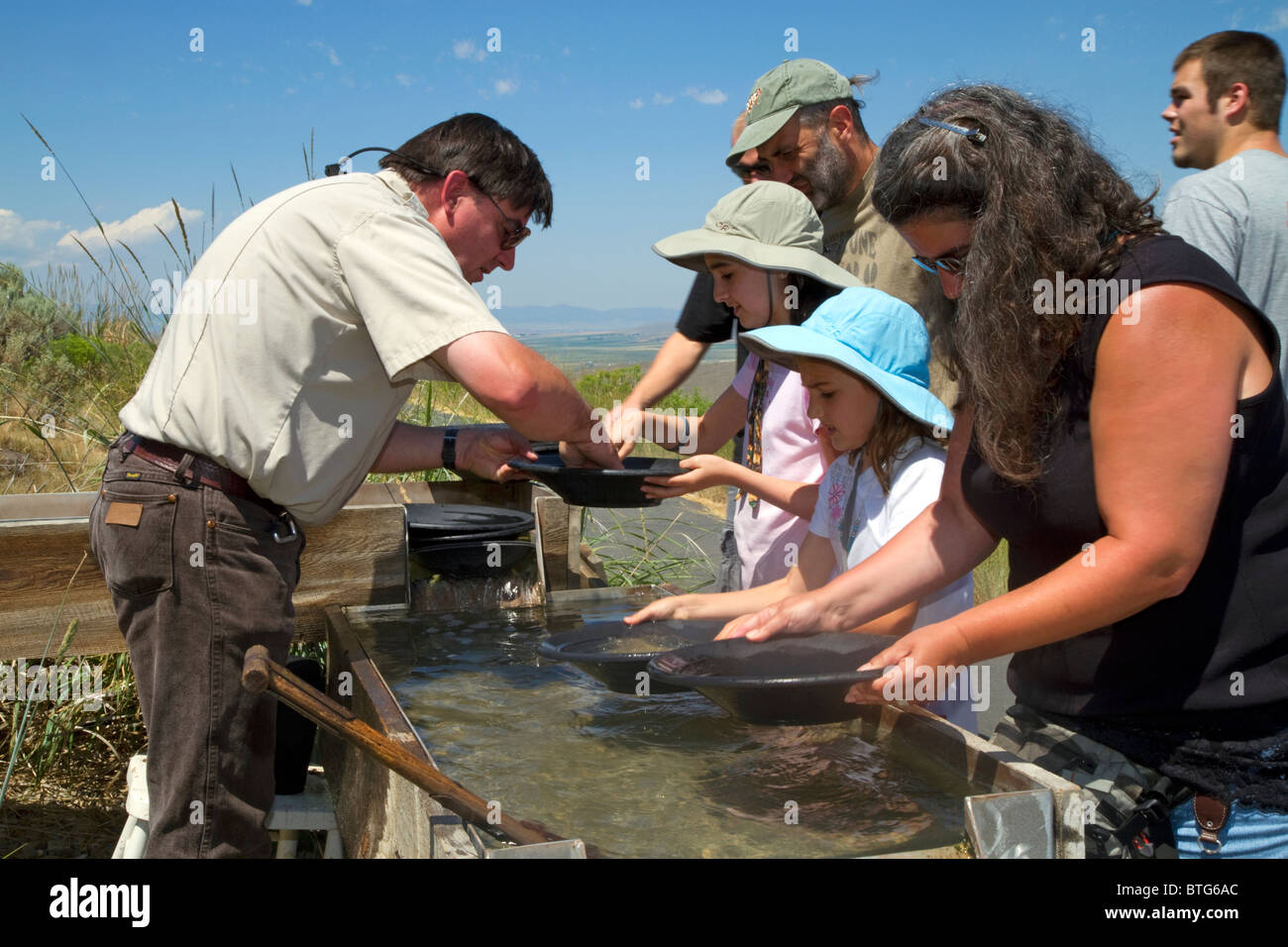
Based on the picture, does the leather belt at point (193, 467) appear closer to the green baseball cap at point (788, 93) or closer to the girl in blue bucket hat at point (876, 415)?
the girl in blue bucket hat at point (876, 415)

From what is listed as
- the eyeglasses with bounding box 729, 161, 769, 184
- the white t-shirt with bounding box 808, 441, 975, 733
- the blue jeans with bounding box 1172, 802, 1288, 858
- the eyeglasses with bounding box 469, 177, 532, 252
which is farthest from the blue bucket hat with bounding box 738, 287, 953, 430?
the eyeglasses with bounding box 729, 161, 769, 184

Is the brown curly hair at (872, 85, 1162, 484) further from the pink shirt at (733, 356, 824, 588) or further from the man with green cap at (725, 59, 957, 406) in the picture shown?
the man with green cap at (725, 59, 957, 406)

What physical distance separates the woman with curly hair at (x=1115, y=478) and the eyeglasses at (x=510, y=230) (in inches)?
52.4

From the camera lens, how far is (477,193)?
113 inches

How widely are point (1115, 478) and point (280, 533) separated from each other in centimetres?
188

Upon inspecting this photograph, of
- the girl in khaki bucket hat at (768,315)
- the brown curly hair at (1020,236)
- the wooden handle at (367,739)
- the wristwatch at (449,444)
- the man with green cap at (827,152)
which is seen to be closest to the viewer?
the wooden handle at (367,739)

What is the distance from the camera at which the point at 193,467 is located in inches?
95.3

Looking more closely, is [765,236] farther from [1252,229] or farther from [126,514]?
[126,514]

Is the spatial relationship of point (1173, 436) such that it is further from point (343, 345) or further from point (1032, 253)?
point (343, 345)

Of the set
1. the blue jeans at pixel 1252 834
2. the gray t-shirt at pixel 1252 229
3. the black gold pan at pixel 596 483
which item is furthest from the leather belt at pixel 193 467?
the gray t-shirt at pixel 1252 229

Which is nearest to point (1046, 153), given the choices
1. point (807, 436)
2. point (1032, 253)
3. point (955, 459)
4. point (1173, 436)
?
point (1032, 253)

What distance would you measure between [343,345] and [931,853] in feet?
5.77

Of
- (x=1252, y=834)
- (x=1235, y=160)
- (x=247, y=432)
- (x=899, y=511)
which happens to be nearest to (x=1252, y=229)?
(x=1235, y=160)

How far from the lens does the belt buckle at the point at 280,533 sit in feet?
8.26
